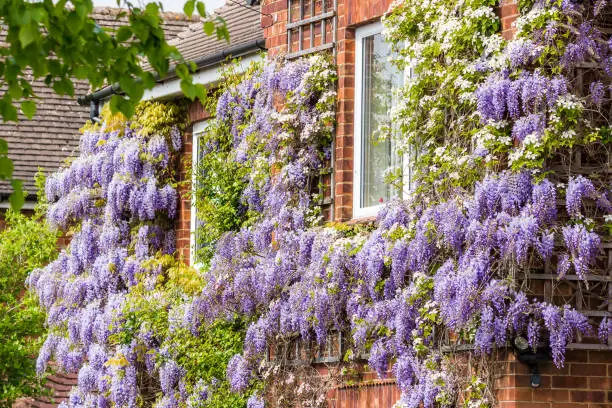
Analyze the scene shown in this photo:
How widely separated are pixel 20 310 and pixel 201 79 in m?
4.52

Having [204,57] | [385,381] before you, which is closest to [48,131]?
[204,57]

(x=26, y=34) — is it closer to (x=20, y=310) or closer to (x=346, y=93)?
(x=346, y=93)

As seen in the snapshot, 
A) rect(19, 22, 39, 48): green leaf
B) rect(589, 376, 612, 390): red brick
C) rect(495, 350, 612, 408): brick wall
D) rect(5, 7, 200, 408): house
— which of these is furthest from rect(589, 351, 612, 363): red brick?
rect(5, 7, 200, 408): house

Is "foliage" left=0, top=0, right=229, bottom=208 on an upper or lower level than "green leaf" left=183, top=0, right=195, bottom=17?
lower

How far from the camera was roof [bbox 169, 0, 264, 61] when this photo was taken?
1695 cm

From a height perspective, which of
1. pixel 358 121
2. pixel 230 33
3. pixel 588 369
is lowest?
pixel 588 369

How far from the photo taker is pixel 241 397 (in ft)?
47.6

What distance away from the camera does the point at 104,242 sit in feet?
58.8

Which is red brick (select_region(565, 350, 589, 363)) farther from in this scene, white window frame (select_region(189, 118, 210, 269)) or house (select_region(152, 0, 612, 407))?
white window frame (select_region(189, 118, 210, 269))

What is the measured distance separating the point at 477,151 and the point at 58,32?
5037 millimetres

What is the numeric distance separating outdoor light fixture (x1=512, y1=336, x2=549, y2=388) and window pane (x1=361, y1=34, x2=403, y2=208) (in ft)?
8.81

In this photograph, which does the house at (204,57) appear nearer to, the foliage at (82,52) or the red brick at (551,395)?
the red brick at (551,395)

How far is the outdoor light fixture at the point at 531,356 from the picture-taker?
1080 centimetres

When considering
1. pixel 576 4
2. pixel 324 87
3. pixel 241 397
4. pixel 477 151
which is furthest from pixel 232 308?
pixel 576 4
